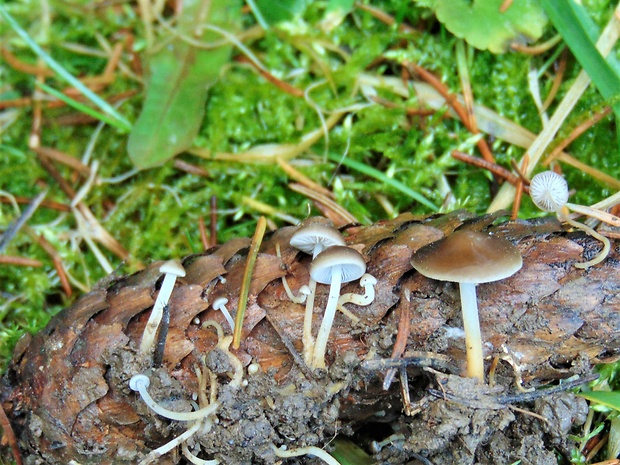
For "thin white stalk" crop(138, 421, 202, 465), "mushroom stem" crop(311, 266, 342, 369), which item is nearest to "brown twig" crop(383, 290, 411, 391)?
"mushroom stem" crop(311, 266, 342, 369)

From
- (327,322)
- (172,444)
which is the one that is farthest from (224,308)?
(172,444)

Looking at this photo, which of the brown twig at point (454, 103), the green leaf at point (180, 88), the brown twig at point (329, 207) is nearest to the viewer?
the brown twig at point (329, 207)

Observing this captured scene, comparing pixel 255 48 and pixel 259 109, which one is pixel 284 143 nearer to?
pixel 259 109

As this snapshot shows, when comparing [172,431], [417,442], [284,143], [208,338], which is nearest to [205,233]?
[284,143]

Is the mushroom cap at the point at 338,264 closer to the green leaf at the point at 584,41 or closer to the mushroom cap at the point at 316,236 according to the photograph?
the mushroom cap at the point at 316,236

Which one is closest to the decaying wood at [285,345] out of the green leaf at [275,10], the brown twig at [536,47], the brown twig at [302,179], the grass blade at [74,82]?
the brown twig at [302,179]

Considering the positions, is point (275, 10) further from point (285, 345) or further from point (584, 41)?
point (285, 345)
